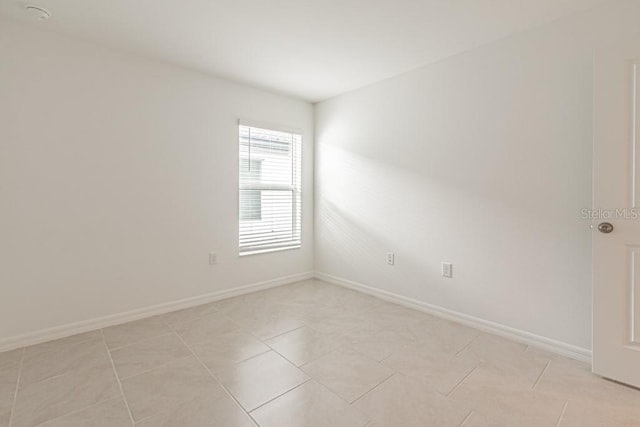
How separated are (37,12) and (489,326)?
403 centimetres

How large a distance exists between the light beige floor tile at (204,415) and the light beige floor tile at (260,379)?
0.23 ft

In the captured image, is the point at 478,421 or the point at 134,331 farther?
the point at 134,331

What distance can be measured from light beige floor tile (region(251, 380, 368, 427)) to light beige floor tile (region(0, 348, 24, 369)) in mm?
1756

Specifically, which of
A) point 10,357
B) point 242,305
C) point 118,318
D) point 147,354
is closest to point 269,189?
point 242,305

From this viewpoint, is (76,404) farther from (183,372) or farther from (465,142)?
Answer: (465,142)

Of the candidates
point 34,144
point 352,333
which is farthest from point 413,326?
point 34,144

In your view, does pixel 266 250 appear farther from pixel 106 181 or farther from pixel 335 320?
pixel 106 181

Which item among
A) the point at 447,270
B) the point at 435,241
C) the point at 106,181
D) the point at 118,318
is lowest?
the point at 118,318

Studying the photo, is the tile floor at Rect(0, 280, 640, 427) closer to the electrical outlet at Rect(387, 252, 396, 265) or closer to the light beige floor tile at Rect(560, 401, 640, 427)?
the light beige floor tile at Rect(560, 401, 640, 427)

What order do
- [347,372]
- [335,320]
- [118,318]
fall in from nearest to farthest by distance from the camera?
[347,372], [118,318], [335,320]

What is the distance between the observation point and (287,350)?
7.20 feet

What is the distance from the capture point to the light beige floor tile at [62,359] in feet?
6.24

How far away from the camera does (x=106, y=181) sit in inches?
101

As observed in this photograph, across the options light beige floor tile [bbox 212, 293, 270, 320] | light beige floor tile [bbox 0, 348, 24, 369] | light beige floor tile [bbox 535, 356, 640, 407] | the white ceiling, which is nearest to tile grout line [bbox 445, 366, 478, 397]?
light beige floor tile [bbox 535, 356, 640, 407]
